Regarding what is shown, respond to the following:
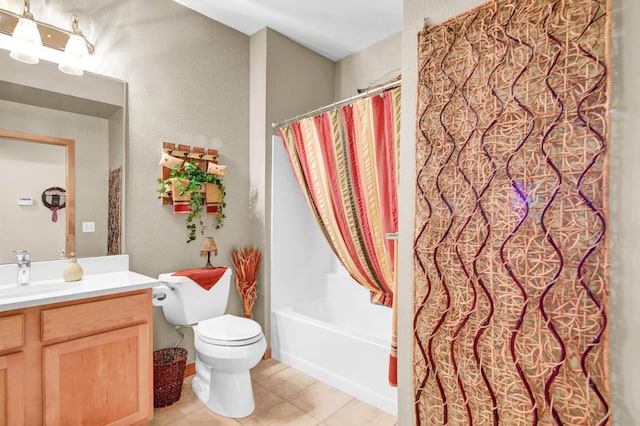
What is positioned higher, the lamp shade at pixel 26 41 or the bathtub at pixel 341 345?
the lamp shade at pixel 26 41

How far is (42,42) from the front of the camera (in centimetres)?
191

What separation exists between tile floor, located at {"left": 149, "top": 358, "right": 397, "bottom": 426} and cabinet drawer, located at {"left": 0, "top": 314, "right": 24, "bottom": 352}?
2.94ft

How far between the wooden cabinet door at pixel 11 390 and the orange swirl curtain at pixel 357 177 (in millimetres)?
1818

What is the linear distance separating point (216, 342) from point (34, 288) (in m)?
0.96

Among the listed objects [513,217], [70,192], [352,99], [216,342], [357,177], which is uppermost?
[352,99]

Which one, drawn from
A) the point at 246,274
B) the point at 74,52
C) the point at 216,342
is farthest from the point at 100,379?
the point at 74,52

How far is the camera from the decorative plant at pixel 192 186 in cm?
237

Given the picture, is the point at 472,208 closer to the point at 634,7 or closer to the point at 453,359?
the point at 453,359

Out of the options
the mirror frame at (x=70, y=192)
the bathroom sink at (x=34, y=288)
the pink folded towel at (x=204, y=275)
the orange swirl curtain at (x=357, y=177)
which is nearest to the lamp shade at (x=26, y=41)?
the mirror frame at (x=70, y=192)

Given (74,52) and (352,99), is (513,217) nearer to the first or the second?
(352,99)

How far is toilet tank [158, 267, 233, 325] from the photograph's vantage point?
2235 mm

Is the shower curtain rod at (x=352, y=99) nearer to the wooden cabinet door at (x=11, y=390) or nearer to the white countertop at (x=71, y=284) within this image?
the white countertop at (x=71, y=284)

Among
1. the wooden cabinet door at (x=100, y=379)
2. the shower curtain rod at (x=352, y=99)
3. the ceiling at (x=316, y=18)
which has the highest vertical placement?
the ceiling at (x=316, y=18)

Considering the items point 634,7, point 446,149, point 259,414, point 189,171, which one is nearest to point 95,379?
point 259,414
